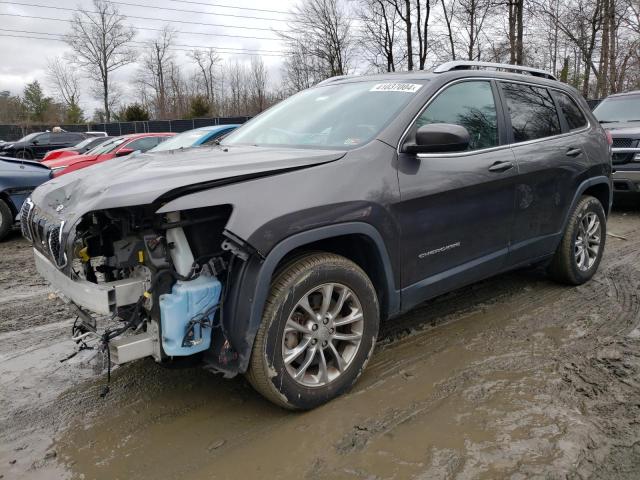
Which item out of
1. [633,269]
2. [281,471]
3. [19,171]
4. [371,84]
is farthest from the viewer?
[19,171]

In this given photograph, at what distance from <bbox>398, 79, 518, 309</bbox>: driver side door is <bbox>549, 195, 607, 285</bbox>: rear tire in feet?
3.45

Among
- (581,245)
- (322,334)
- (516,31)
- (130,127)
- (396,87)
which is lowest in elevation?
(322,334)

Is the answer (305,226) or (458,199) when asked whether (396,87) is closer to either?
(458,199)

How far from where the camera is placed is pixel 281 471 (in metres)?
2.41

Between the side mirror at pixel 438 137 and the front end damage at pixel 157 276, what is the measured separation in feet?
4.09

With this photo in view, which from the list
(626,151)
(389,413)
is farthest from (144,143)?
(389,413)

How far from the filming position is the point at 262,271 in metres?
2.51

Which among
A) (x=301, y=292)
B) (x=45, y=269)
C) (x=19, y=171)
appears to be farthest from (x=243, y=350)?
(x=19, y=171)

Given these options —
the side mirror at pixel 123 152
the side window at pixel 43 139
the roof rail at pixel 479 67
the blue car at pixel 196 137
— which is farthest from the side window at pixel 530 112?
the side window at pixel 43 139

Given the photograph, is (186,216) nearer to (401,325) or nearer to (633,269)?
(401,325)

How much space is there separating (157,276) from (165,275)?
0.04 meters

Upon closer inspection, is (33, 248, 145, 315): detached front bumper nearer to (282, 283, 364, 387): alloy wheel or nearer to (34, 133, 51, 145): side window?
(282, 283, 364, 387): alloy wheel

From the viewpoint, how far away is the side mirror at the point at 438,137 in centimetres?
298

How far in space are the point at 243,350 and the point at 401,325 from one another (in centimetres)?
181
